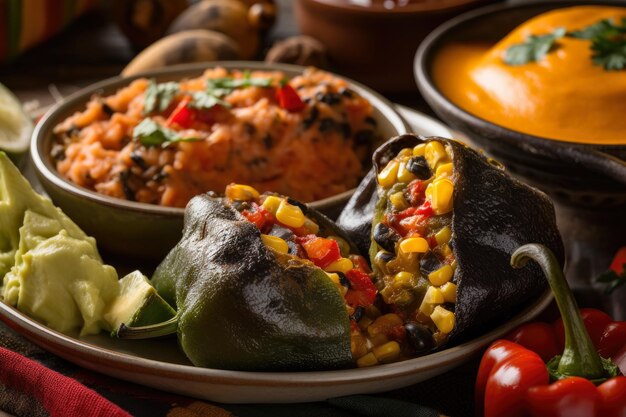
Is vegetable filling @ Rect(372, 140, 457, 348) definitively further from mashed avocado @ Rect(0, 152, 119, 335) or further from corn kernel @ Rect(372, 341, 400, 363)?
→ mashed avocado @ Rect(0, 152, 119, 335)

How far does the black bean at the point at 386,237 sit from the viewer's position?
2797 mm

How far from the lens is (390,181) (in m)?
2.93

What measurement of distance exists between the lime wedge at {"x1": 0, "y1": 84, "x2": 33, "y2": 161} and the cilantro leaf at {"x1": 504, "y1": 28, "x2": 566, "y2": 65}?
7.56 feet

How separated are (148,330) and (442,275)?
0.90m

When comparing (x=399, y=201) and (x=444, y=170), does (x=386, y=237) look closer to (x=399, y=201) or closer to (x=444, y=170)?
(x=399, y=201)

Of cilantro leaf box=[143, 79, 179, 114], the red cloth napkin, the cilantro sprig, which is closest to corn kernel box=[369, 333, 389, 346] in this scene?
the red cloth napkin

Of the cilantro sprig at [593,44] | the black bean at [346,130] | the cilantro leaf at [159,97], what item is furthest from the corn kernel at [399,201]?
the cilantro sprig at [593,44]

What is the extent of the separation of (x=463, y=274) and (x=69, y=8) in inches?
185

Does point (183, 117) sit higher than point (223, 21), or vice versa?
point (183, 117)

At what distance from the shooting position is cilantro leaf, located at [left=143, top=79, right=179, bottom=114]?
3.88 metres

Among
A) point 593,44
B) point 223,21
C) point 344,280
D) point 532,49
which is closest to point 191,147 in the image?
point 344,280

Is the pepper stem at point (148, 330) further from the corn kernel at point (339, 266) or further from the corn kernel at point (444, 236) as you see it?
the corn kernel at point (444, 236)

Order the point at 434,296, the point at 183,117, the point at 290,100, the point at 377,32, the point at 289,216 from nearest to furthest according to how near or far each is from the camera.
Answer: the point at 434,296 < the point at 289,216 < the point at 183,117 < the point at 290,100 < the point at 377,32

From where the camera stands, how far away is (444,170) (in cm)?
280
